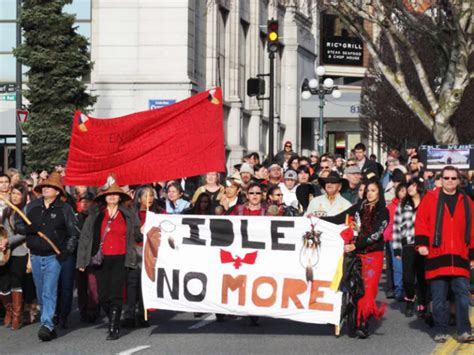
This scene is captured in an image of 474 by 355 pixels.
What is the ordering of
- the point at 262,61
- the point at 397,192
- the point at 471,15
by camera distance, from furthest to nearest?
the point at 262,61, the point at 471,15, the point at 397,192

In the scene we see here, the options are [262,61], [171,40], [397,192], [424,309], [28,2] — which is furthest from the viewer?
[262,61]

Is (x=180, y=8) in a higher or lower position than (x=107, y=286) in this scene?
higher

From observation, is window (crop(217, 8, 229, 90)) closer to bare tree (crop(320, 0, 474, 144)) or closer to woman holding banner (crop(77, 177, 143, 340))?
bare tree (crop(320, 0, 474, 144))

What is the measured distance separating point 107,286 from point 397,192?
4.95m

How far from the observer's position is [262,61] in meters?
49.3

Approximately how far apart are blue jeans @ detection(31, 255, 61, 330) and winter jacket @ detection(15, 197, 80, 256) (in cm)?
9

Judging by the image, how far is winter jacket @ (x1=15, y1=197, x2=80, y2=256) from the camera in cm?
1308

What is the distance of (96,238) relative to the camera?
42.8 feet

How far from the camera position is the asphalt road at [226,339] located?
475 inches

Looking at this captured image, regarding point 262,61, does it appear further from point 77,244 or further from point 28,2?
point 77,244

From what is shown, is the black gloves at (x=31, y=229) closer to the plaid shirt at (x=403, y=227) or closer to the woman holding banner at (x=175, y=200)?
the woman holding banner at (x=175, y=200)

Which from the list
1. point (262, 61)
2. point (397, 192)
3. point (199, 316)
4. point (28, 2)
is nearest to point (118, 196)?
point (199, 316)

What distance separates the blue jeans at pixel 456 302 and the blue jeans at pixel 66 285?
13.5ft

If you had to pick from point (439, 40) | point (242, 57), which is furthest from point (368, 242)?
point (242, 57)
